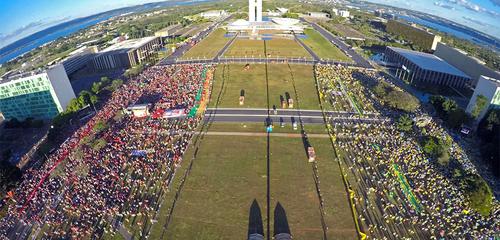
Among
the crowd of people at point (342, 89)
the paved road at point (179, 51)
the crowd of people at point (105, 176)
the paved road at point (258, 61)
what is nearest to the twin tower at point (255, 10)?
the paved road at point (179, 51)

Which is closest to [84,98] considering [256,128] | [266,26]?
[256,128]

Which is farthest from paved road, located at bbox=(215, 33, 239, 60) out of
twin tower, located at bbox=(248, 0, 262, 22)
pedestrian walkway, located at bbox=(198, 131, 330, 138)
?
pedestrian walkway, located at bbox=(198, 131, 330, 138)

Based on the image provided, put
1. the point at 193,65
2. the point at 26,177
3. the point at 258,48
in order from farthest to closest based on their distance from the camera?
1. the point at 258,48
2. the point at 193,65
3. the point at 26,177

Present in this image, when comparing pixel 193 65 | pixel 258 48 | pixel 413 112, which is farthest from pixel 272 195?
pixel 258 48

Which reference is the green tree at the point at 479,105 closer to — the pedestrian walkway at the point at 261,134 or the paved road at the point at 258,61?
the pedestrian walkway at the point at 261,134

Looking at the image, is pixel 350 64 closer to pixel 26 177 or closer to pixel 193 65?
pixel 193 65

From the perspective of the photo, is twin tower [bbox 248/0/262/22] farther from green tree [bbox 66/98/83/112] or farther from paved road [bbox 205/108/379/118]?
green tree [bbox 66/98/83/112]

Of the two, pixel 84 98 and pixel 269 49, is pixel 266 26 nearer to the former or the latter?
pixel 269 49

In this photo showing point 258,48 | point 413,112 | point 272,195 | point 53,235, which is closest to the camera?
point 53,235
